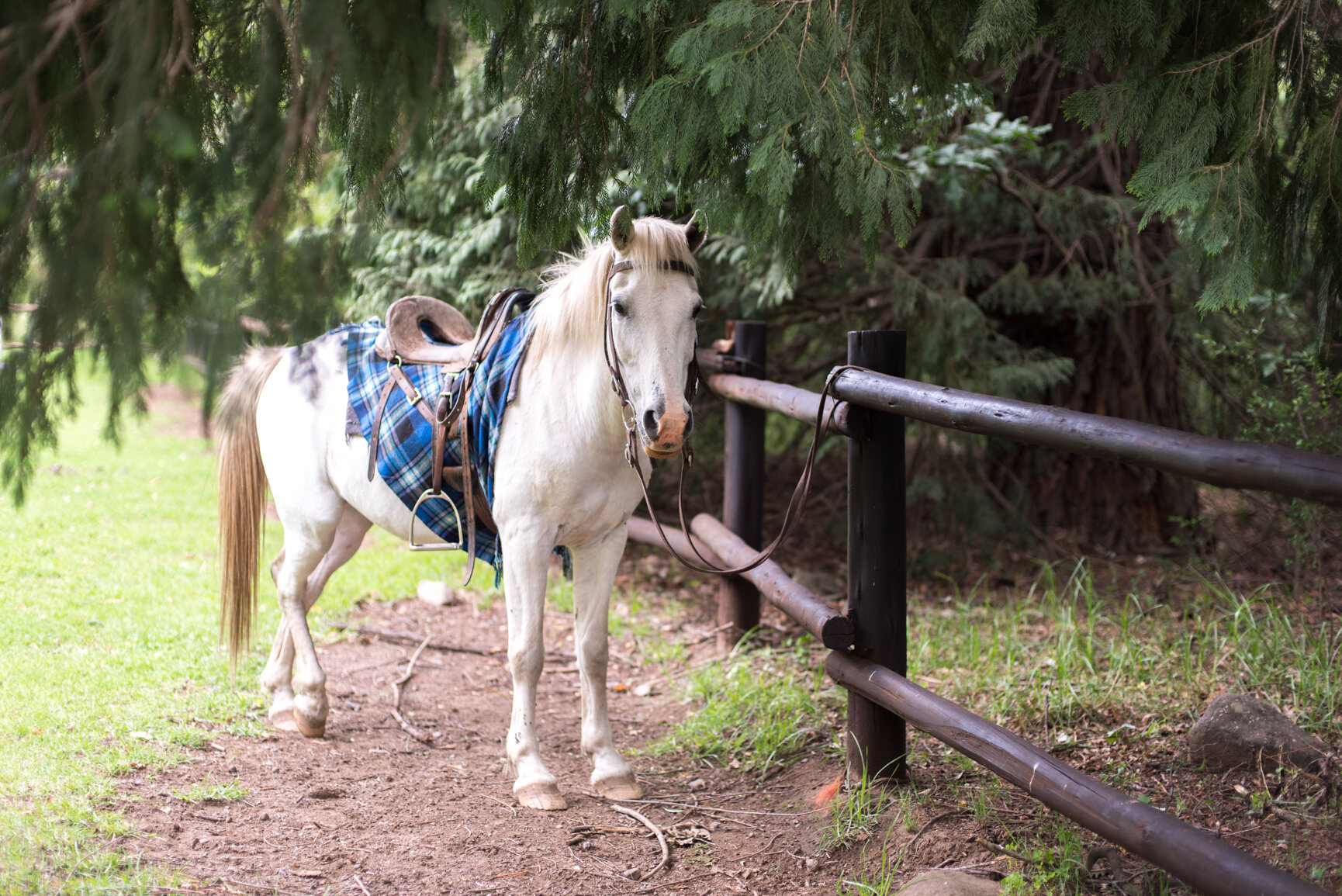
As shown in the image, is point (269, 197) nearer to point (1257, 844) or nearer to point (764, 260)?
point (1257, 844)

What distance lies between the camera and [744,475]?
487 centimetres

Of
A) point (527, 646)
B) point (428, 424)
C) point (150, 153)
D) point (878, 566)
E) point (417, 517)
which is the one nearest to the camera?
point (150, 153)

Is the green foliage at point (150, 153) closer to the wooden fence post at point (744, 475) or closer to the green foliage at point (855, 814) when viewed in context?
the green foliage at point (855, 814)

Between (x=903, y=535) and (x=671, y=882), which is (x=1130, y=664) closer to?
(x=903, y=535)

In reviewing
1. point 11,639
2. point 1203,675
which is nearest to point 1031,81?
point 1203,675

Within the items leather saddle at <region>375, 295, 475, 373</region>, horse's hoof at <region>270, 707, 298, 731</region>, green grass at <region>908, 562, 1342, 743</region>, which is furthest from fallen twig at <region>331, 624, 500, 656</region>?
green grass at <region>908, 562, 1342, 743</region>

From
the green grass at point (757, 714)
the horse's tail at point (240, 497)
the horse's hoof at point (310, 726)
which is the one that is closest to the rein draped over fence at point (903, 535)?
the green grass at point (757, 714)

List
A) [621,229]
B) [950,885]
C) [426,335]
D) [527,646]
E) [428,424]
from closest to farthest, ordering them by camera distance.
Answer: [950,885] < [621,229] < [527,646] < [428,424] < [426,335]

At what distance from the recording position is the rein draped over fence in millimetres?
1836

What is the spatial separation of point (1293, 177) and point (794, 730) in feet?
8.12

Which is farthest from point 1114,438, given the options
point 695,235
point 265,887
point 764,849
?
point 265,887

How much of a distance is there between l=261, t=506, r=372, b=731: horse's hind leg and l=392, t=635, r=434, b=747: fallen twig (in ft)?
1.42

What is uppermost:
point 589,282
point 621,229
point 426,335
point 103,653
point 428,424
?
point 621,229

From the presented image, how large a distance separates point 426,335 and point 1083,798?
2951mm
